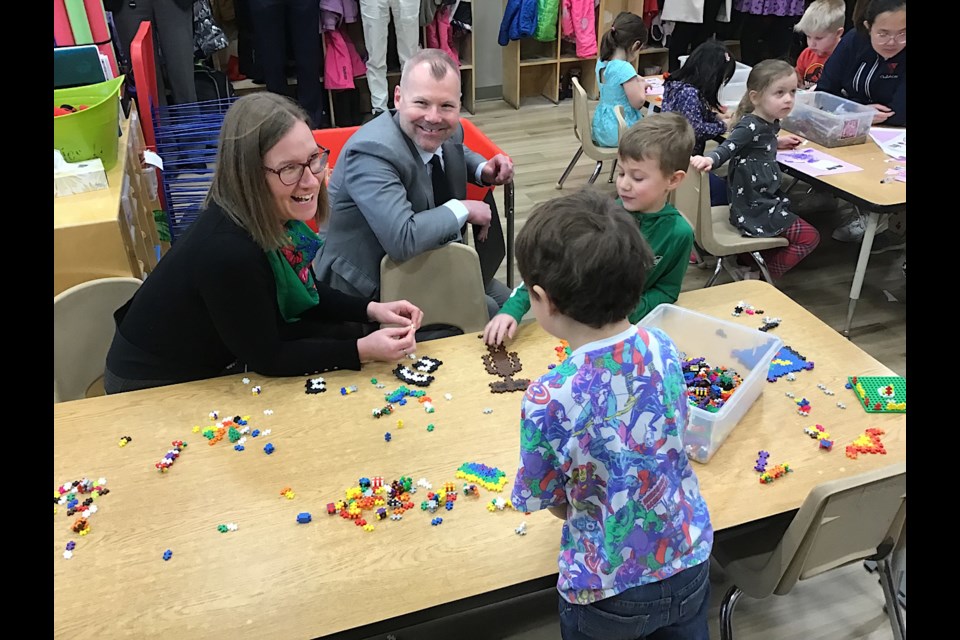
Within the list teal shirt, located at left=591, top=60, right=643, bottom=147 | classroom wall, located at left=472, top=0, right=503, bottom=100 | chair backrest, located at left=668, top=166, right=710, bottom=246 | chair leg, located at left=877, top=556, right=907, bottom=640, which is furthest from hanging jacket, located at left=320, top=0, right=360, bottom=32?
chair leg, located at left=877, top=556, right=907, bottom=640

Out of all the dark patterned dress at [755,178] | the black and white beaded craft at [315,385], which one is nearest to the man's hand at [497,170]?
the dark patterned dress at [755,178]

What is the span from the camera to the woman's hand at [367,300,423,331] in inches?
77.8

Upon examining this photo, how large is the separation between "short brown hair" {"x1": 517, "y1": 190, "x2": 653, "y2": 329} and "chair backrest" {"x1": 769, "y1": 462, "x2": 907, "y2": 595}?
592 millimetres

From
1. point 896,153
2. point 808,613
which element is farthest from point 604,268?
point 896,153

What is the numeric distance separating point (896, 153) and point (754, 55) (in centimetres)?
355

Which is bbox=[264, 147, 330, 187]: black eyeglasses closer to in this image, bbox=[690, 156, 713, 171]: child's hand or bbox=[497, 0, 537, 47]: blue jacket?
bbox=[690, 156, 713, 171]: child's hand

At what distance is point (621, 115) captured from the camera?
4.13 meters

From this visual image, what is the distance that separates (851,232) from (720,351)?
2.83 metres

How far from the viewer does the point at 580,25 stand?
6500mm

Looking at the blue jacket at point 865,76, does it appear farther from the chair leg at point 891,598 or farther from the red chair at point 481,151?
the chair leg at point 891,598

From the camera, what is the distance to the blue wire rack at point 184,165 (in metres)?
3.71

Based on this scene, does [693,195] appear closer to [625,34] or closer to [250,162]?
[625,34]

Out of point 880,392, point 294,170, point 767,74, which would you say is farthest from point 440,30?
point 880,392
